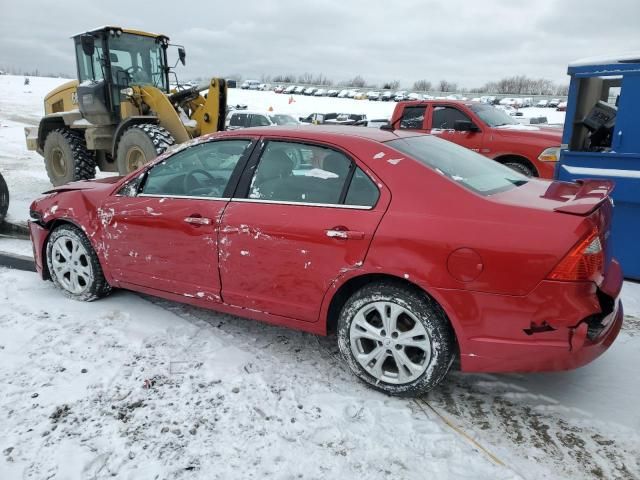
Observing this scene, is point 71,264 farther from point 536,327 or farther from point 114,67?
point 114,67

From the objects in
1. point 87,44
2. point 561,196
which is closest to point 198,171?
point 561,196

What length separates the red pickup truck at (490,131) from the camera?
304 inches

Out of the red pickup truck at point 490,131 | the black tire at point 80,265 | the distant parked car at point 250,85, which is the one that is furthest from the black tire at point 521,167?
the distant parked car at point 250,85

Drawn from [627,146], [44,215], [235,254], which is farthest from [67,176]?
[627,146]

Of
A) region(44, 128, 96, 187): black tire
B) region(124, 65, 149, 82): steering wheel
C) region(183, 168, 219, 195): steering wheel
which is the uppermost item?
region(124, 65, 149, 82): steering wheel

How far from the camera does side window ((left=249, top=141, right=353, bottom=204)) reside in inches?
122

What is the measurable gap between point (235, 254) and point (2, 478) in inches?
67.5

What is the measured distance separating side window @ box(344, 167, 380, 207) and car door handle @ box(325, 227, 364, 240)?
7.3 inches

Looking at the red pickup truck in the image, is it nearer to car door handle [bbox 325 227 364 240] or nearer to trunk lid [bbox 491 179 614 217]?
trunk lid [bbox 491 179 614 217]

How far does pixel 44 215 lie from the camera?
4293mm

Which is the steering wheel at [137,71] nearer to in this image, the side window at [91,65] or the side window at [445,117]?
the side window at [91,65]

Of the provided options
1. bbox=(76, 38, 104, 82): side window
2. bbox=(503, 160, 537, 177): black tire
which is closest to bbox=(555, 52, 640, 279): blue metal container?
bbox=(503, 160, 537, 177): black tire

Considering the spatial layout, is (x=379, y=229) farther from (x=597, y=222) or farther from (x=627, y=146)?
(x=627, y=146)

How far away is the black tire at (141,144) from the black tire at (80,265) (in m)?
3.42
